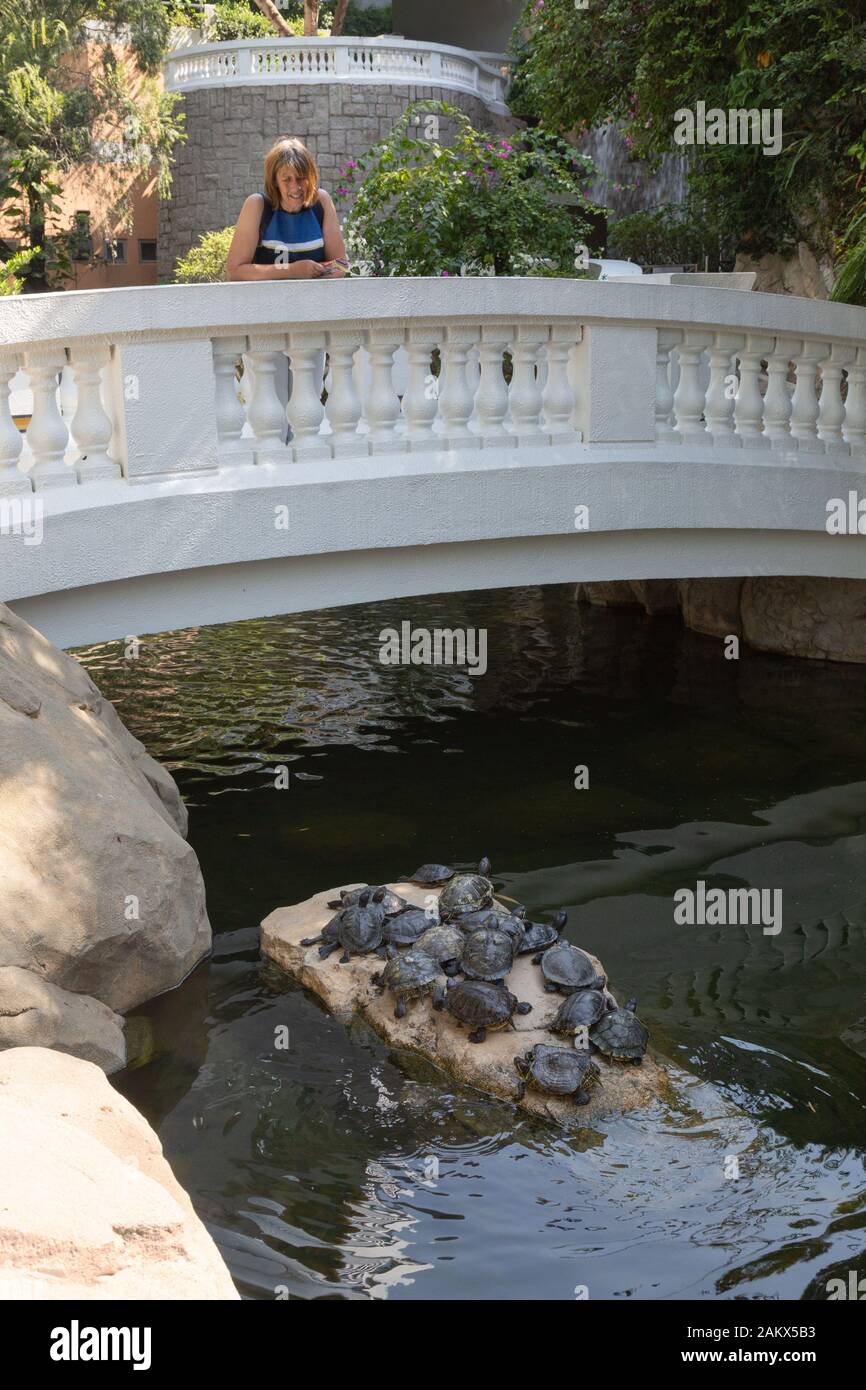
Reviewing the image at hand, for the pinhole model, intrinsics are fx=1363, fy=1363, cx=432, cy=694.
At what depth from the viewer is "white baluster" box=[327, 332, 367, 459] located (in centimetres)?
612

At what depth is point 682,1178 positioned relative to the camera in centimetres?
400

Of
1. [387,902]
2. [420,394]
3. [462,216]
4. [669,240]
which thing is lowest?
[387,902]

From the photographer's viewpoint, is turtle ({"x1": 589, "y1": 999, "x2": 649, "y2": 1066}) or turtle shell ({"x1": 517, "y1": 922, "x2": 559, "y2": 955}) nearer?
turtle ({"x1": 589, "y1": 999, "x2": 649, "y2": 1066})

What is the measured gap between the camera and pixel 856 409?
24.8 ft

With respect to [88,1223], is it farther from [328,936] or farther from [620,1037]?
[328,936]

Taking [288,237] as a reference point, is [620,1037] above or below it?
below

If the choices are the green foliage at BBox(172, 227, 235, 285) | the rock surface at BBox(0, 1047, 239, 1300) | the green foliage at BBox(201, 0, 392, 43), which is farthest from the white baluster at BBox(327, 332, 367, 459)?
the green foliage at BBox(201, 0, 392, 43)

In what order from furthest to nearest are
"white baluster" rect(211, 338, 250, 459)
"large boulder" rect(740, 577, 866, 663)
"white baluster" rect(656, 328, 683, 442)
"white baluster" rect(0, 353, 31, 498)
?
1. "large boulder" rect(740, 577, 866, 663)
2. "white baluster" rect(656, 328, 683, 442)
3. "white baluster" rect(211, 338, 250, 459)
4. "white baluster" rect(0, 353, 31, 498)

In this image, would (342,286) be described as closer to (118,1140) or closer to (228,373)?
(228,373)

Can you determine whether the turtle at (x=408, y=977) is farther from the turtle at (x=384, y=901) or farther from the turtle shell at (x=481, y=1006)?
the turtle at (x=384, y=901)

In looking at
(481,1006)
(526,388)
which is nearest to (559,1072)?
(481,1006)

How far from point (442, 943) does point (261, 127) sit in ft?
66.0

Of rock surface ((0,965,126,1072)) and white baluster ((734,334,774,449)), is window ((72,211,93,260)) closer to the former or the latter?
white baluster ((734,334,774,449))
